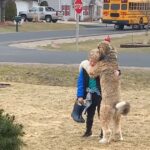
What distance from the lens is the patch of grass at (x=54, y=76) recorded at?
52.4 feet

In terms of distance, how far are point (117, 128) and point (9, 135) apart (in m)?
2.85

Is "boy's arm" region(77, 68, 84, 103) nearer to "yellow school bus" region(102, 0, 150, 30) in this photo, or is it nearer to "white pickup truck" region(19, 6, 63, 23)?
"yellow school bus" region(102, 0, 150, 30)

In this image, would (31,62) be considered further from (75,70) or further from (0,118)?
(0,118)

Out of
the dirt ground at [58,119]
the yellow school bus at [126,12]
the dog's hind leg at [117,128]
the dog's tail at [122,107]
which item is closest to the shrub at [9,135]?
the dirt ground at [58,119]

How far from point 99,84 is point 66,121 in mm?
1985

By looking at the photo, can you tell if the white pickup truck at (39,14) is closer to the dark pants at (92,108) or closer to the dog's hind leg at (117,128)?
the dark pants at (92,108)

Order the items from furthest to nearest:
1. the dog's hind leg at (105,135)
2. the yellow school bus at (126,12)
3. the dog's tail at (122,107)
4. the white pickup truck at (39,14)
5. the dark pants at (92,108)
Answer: the white pickup truck at (39,14) → the yellow school bus at (126,12) → the dark pants at (92,108) → the dog's hind leg at (105,135) → the dog's tail at (122,107)

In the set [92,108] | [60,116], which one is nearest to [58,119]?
[60,116]

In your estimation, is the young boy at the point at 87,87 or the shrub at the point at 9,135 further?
the young boy at the point at 87,87

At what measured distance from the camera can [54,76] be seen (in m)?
16.8

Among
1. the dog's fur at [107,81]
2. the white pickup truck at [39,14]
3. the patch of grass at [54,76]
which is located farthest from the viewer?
the white pickup truck at [39,14]

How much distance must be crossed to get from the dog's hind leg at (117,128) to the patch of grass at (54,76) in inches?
254

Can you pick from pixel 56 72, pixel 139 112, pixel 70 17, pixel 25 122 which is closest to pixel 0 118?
pixel 25 122

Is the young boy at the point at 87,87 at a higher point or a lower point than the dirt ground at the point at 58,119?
higher
